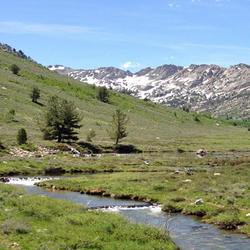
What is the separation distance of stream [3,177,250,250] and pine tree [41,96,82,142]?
49055mm

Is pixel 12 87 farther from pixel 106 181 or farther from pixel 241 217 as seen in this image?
pixel 241 217

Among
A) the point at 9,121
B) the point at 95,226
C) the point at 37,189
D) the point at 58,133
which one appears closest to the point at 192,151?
the point at 58,133

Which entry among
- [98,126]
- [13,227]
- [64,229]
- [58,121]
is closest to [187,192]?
[64,229]

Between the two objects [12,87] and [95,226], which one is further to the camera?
[12,87]

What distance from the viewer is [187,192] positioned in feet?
121

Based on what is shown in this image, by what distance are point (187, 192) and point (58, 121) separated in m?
57.0

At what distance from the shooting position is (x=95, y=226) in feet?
72.4

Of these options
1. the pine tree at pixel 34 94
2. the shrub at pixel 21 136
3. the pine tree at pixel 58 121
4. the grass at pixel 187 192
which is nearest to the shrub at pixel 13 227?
the grass at pixel 187 192

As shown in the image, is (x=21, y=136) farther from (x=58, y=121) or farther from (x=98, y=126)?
(x=98, y=126)

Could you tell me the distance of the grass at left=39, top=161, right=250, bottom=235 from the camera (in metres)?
28.5

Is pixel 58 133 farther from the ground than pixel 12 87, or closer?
closer

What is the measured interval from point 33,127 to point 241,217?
9391 cm

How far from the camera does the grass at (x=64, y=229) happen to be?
718 inches

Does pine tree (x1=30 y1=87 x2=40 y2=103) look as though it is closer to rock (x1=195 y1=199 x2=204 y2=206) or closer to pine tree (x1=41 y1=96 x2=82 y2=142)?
pine tree (x1=41 y1=96 x2=82 y2=142)
